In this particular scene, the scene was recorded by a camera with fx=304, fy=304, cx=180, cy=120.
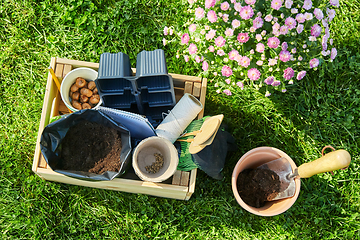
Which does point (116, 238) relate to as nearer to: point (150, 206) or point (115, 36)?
point (150, 206)

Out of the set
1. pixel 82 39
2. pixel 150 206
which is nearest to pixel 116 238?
pixel 150 206

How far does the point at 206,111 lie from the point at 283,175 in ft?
2.26

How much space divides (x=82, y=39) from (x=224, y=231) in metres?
1.71

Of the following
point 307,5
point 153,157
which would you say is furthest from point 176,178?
point 307,5

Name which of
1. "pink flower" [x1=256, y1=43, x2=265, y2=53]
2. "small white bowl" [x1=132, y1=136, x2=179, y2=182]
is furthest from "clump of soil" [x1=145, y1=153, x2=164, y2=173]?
"pink flower" [x1=256, y1=43, x2=265, y2=53]

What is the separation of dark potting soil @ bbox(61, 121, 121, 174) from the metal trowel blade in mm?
944

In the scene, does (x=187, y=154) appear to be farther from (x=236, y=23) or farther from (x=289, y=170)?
(x=236, y=23)

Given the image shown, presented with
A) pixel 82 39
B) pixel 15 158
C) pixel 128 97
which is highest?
pixel 82 39

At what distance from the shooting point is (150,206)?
2.07 meters

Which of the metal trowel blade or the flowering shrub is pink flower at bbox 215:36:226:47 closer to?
the flowering shrub

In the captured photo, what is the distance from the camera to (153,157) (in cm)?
171

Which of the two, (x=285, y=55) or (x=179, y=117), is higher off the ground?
(x=285, y=55)

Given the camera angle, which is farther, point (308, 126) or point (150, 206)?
point (308, 126)

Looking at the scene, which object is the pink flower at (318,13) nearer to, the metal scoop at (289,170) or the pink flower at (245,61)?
the pink flower at (245,61)
